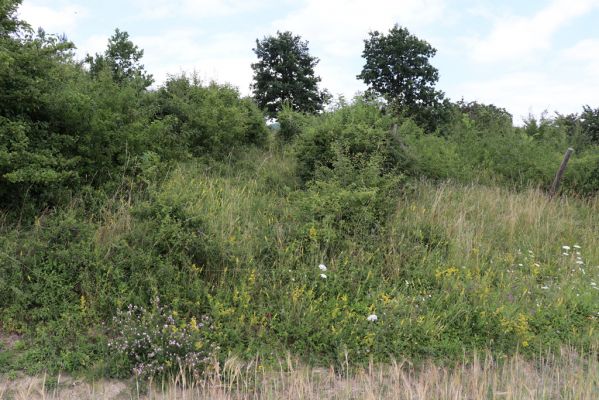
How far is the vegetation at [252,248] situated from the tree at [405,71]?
865 centimetres

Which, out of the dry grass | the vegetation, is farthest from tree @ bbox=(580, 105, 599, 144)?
the dry grass

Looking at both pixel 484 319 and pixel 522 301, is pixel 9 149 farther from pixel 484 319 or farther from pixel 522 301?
pixel 522 301

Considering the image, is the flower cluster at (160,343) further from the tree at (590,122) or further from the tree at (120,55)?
the tree at (590,122)

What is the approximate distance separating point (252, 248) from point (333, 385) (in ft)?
6.68

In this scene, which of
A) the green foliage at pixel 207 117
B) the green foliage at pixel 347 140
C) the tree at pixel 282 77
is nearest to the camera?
the green foliage at pixel 347 140

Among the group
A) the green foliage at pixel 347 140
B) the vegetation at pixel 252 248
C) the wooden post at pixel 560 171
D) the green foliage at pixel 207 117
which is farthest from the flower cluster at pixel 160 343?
the wooden post at pixel 560 171

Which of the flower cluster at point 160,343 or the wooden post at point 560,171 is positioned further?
the wooden post at point 560,171

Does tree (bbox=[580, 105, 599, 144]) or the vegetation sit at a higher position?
tree (bbox=[580, 105, 599, 144])

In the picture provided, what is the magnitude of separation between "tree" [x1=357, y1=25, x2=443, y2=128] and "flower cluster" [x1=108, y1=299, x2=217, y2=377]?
14204 millimetres

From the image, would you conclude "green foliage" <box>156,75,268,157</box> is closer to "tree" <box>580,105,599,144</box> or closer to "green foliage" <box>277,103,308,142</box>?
"green foliage" <box>277,103,308,142</box>

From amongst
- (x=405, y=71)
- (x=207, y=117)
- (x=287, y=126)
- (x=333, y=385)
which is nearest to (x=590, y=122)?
(x=405, y=71)

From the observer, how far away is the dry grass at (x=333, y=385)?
3086 mm

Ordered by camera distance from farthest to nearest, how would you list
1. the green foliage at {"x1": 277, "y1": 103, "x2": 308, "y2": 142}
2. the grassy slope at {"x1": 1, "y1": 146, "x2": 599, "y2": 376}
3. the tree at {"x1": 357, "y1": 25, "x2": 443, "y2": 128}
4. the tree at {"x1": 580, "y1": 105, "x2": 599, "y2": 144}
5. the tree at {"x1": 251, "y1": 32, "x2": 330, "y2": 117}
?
1. the tree at {"x1": 251, "y1": 32, "x2": 330, "y2": 117}
2. the tree at {"x1": 357, "y1": 25, "x2": 443, "y2": 128}
3. the tree at {"x1": 580, "y1": 105, "x2": 599, "y2": 144}
4. the green foliage at {"x1": 277, "y1": 103, "x2": 308, "y2": 142}
5. the grassy slope at {"x1": 1, "y1": 146, "x2": 599, "y2": 376}

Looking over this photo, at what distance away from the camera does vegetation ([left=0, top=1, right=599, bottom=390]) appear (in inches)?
155
